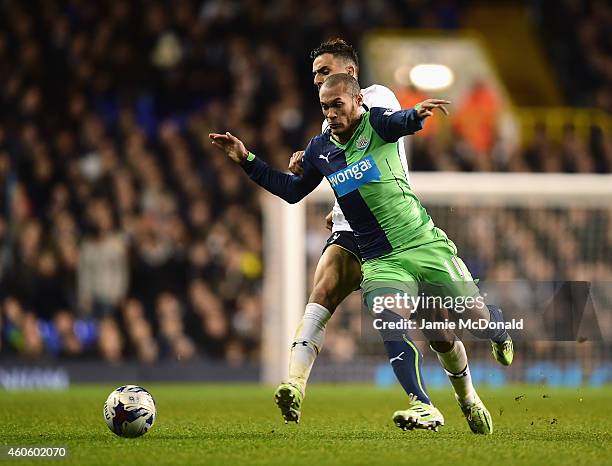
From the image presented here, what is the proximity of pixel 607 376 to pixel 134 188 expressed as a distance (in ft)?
19.0

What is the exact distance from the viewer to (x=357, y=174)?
6.45m

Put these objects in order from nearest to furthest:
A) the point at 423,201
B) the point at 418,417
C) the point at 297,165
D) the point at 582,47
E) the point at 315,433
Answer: the point at 418,417
the point at 315,433
the point at 297,165
the point at 423,201
the point at 582,47

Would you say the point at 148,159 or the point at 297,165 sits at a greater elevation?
the point at 148,159

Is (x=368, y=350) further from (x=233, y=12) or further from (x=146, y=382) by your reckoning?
(x=233, y=12)

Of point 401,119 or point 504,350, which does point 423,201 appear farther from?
point 401,119

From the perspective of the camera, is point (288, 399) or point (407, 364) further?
point (288, 399)

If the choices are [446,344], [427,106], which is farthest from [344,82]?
[446,344]

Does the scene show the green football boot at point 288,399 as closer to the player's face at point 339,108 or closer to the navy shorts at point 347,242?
the navy shorts at point 347,242

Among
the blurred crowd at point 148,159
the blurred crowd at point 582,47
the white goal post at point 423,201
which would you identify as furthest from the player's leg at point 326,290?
the blurred crowd at point 582,47

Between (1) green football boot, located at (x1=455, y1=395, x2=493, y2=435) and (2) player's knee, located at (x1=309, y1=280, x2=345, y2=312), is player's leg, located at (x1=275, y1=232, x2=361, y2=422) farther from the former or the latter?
(1) green football boot, located at (x1=455, y1=395, x2=493, y2=435)

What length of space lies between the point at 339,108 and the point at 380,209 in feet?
1.85

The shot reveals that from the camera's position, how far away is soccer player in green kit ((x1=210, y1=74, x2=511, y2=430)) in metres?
6.36

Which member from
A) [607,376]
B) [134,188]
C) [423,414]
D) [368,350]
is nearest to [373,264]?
[423,414]

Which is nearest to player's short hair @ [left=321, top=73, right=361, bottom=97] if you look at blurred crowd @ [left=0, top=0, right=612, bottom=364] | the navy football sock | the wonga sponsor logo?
the wonga sponsor logo
